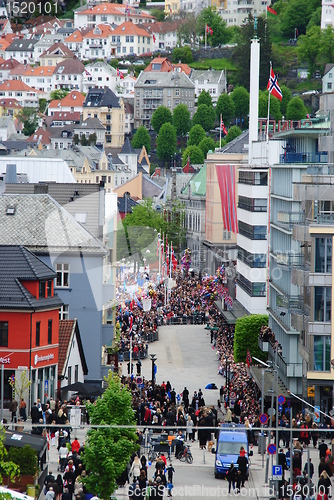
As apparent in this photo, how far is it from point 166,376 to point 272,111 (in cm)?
13313

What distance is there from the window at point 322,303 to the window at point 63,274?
29.9 ft

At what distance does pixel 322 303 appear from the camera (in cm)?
4581

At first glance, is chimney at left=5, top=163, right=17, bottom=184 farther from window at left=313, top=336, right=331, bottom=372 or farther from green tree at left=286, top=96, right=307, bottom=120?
green tree at left=286, top=96, right=307, bottom=120

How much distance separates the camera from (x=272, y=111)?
191 m

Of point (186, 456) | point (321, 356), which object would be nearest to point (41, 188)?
point (321, 356)

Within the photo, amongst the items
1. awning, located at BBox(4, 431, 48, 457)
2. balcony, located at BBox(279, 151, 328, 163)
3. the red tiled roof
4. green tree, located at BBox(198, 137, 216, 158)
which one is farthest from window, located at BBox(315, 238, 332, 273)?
green tree, located at BBox(198, 137, 216, 158)

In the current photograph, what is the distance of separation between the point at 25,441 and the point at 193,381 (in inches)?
1087

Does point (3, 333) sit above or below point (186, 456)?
above

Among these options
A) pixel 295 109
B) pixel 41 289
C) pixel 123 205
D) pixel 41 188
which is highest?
pixel 295 109

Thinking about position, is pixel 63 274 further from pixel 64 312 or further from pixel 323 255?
pixel 323 255

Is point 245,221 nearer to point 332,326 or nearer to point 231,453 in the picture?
point 332,326

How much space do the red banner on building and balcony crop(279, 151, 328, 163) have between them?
59.9ft

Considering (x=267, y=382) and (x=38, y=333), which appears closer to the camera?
(x=38, y=333)

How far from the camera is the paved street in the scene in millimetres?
34156
